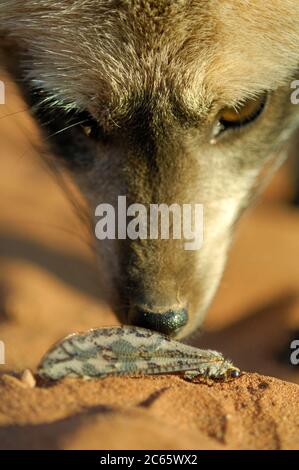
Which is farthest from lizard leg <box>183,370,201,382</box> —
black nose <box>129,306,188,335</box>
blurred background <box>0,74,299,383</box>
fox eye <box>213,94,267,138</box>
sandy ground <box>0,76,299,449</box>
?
fox eye <box>213,94,267,138</box>

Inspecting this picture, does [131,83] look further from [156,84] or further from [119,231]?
[119,231]

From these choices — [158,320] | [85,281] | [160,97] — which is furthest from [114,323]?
[160,97]

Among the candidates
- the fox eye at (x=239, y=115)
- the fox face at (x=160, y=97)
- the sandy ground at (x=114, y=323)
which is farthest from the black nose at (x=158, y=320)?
the fox eye at (x=239, y=115)

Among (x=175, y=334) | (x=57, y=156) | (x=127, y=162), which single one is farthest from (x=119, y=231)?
(x=57, y=156)

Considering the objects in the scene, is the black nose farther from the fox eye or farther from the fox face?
the fox eye

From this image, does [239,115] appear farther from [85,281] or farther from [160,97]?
[85,281]
